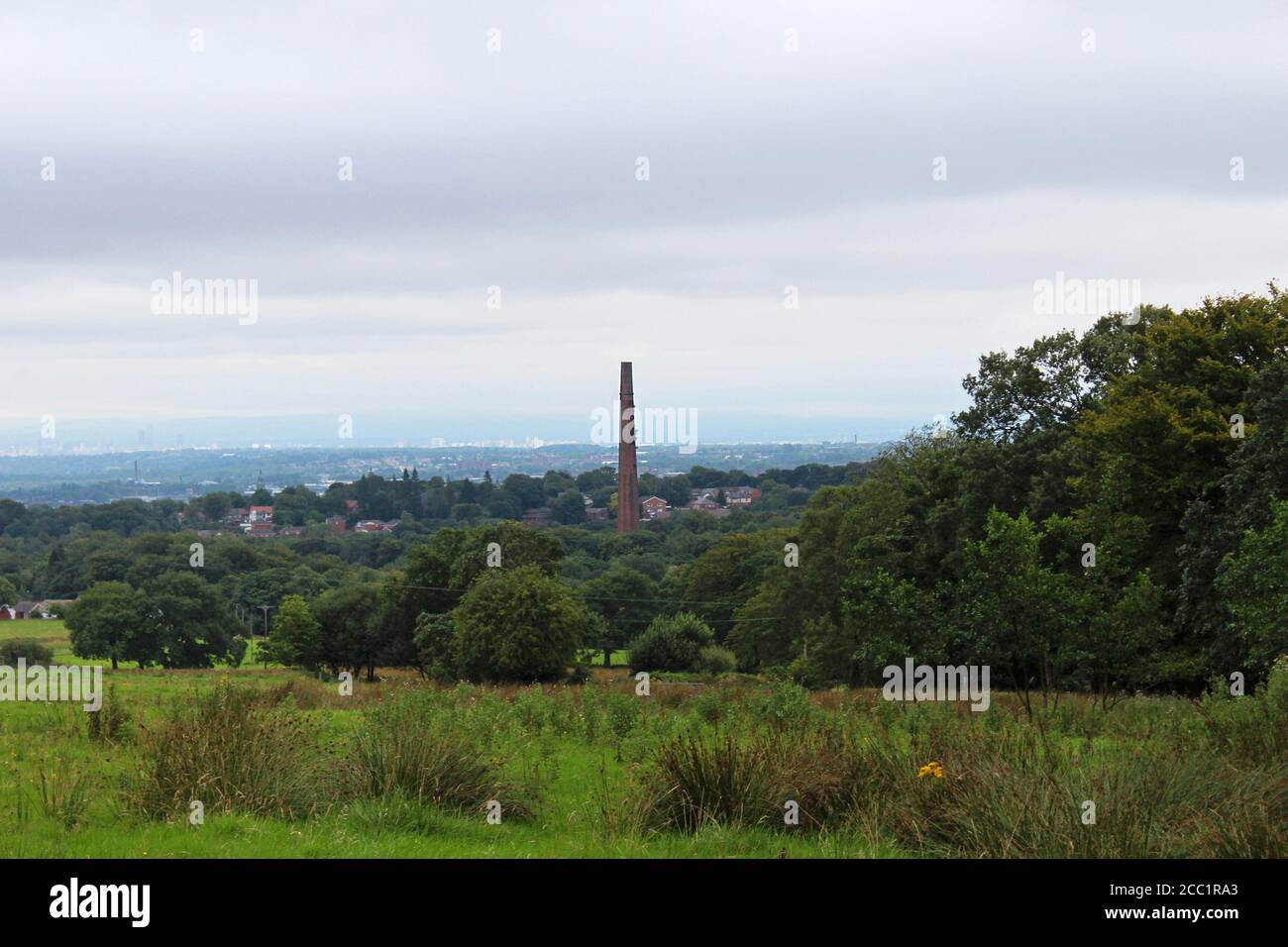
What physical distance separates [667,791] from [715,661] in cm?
5386

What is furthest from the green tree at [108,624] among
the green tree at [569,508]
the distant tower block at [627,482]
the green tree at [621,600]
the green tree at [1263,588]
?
the green tree at [569,508]

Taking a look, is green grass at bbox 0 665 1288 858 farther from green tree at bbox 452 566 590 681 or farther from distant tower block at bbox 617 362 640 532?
distant tower block at bbox 617 362 640 532

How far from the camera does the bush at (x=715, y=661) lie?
60594 millimetres

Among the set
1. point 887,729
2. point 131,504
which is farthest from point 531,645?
point 131,504

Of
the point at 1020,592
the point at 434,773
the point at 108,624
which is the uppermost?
the point at 1020,592

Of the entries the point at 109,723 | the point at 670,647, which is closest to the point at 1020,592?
the point at 109,723

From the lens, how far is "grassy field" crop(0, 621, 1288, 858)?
6.82m

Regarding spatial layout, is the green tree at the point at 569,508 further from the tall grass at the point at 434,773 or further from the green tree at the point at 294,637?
the tall grass at the point at 434,773

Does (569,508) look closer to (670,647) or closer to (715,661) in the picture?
(670,647)

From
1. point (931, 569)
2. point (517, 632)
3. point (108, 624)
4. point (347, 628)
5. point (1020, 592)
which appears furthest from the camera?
point (347, 628)

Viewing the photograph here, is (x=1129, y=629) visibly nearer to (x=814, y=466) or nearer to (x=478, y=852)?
(x=478, y=852)

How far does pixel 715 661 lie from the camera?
61062mm

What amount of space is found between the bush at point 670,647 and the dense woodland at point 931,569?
0.13 meters
